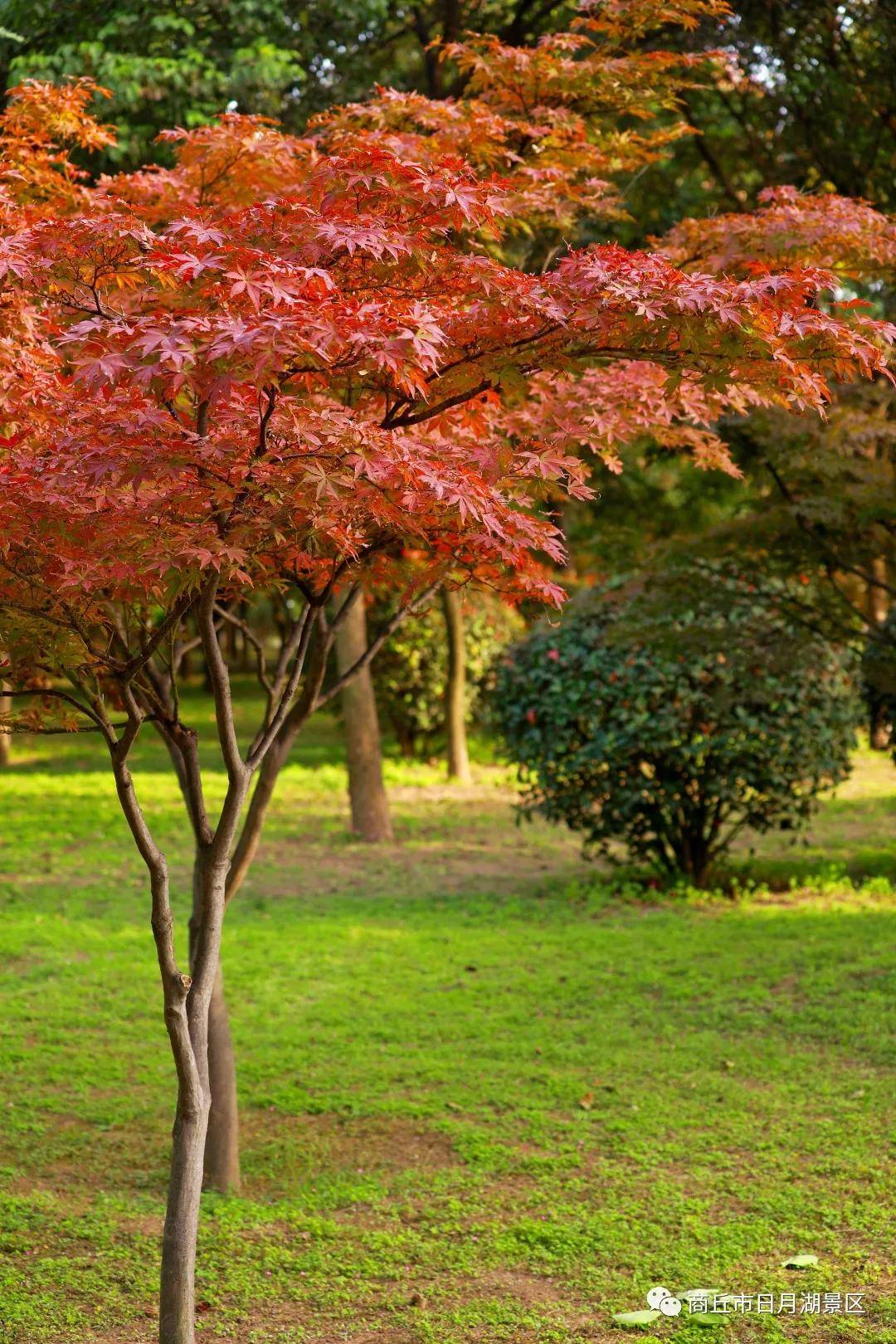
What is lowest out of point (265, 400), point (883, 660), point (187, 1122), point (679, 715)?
point (187, 1122)

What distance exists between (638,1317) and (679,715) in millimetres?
5203

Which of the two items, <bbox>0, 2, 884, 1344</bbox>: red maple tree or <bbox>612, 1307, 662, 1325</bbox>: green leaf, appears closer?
<bbox>0, 2, 884, 1344</bbox>: red maple tree

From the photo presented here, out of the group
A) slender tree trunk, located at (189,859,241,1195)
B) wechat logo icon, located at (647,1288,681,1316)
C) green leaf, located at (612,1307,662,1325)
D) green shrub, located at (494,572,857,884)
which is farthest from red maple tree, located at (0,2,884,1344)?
green shrub, located at (494,572,857,884)

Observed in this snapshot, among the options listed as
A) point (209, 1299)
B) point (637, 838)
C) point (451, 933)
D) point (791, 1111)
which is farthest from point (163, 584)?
point (637, 838)

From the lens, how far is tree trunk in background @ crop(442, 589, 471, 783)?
13078mm

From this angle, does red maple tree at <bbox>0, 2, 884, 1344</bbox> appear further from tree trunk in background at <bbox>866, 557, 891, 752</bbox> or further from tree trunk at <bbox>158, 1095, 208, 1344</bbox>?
tree trunk in background at <bbox>866, 557, 891, 752</bbox>

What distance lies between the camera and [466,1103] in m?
5.22

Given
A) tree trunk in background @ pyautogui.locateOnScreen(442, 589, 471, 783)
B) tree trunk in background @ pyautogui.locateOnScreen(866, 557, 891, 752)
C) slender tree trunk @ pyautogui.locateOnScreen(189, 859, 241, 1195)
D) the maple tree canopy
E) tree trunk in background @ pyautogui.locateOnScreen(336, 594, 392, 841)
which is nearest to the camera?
the maple tree canopy

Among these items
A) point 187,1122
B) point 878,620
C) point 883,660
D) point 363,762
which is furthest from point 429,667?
point 187,1122

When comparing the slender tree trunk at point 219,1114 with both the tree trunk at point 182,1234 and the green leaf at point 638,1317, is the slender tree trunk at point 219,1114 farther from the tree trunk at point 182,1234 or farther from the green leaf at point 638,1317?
the green leaf at point 638,1317

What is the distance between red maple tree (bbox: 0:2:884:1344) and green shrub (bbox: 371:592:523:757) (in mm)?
9952

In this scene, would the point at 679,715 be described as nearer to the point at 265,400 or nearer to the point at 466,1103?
the point at 466,1103

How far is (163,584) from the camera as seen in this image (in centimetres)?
322

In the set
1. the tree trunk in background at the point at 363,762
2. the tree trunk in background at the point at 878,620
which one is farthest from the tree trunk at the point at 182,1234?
the tree trunk in background at the point at 363,762
